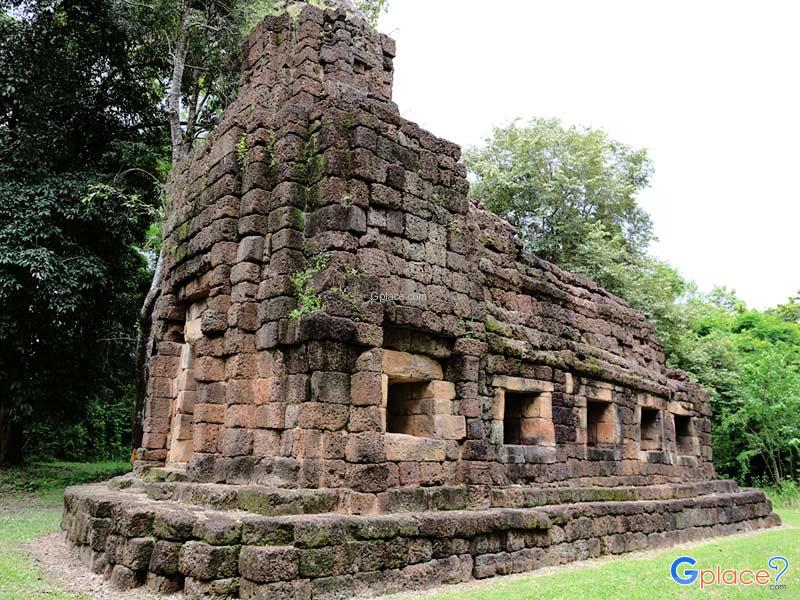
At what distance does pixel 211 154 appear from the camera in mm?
9648

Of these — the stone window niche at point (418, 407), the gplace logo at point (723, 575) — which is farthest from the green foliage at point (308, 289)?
the gplace logo at point (723, 575)

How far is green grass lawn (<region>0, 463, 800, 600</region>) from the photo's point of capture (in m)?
6.82

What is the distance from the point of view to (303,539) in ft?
20.6

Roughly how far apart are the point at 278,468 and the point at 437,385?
2.34m

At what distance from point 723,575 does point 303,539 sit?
5688mm

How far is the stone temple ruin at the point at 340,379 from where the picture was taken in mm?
6766

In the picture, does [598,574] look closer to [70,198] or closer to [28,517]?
[28,517]

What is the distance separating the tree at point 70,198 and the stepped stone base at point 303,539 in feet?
26.5

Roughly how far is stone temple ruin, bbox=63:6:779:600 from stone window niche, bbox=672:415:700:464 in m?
3.98

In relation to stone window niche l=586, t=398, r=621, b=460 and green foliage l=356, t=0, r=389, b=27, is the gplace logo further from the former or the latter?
green foliage l=356, t=0, r=389, b=27

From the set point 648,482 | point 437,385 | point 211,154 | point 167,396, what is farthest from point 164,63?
point 648,482

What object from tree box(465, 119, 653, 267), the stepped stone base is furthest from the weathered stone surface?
tree box(465, 119, 653, 267)
